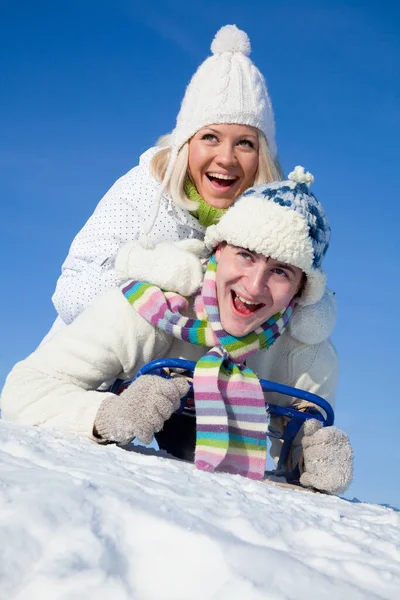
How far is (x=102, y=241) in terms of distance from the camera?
345 cm

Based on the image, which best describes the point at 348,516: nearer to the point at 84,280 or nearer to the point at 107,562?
the point at 107,562

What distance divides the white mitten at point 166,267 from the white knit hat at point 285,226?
0.13m

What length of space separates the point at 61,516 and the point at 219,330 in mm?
1471

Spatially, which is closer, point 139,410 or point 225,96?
point 139,410

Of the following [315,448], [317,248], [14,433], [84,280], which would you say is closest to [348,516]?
[315,448]

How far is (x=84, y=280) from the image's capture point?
3.32m

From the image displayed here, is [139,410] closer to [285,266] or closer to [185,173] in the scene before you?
[285,266]

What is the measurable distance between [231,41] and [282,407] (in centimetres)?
198

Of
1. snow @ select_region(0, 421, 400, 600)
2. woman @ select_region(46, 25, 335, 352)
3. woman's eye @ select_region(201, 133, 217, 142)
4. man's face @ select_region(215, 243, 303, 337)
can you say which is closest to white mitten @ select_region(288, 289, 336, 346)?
man's face @ select_region(215, 243, 303, 337)

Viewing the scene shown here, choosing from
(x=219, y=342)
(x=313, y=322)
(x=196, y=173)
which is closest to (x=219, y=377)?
(x=219, y=342)

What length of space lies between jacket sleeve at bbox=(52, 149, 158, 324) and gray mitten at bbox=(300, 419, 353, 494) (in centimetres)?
122

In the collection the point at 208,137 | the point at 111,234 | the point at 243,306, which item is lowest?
the point at 243,306

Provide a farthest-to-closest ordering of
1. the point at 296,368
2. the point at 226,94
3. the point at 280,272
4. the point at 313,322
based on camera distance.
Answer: the point at 226,94
the point at 296,368
the point at 313,322
the point at 280,272

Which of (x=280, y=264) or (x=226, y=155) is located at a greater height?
(x=226, y=155)
